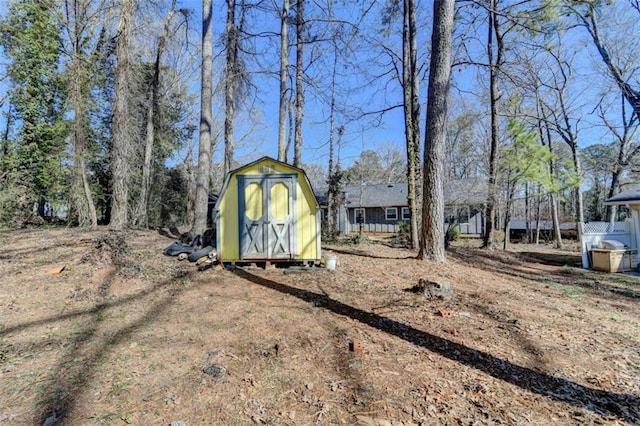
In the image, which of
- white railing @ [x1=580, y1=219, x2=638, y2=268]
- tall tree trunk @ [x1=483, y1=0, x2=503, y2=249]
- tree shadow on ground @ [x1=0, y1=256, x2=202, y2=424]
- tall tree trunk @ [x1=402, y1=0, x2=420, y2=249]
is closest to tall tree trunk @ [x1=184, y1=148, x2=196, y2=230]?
tall tree trunk @ [x1=402, y1=0, x2=420, y2=249]

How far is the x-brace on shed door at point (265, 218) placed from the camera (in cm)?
666

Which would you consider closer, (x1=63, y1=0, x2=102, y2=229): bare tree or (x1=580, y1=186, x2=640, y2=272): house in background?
(x1=580, y1=186, x2=640, y2=272): house in background

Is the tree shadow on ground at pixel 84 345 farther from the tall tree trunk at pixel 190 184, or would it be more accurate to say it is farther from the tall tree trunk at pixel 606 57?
the tall tree trunk at pixel 190 184

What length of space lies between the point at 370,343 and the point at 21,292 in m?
5.17

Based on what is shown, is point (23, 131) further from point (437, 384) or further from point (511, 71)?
point (511, 71)

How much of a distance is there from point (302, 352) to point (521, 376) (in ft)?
6.39

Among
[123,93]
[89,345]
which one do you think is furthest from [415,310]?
[123,93]

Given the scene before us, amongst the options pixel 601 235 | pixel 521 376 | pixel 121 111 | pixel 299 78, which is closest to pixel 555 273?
pixel 601 235

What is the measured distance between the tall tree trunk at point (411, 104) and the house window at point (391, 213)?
13.3 m

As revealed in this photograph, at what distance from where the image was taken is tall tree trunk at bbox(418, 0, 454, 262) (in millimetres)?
6637

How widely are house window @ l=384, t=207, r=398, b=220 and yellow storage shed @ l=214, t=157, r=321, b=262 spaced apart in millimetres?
18676

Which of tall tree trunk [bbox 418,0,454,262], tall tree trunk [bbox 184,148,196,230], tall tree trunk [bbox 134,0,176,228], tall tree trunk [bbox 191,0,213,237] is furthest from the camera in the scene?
tall tree trunk [bbox 184,148,196,230]

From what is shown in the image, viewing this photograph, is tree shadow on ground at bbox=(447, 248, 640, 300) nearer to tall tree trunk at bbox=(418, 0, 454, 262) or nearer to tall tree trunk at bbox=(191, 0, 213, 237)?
tall tree trunk at bbox=(418, 0, 454, 262)

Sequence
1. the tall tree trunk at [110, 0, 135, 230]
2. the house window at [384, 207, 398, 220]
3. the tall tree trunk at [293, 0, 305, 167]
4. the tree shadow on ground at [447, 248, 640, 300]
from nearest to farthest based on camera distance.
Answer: the tree shadow on ground at [447, 248, 640, 300], the tall tree trunk at [110, 0, 135, 230], the tall tree trunk at [293, 0, 305, 167], the house window at [384, 207, 398, 220]
